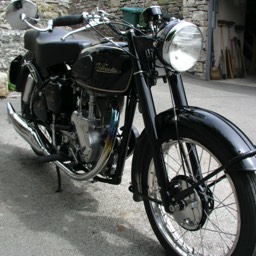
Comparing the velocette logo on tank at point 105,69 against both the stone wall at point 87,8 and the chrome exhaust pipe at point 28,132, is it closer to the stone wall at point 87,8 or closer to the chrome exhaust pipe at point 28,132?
the chrome exhaust pipe at point 28,132

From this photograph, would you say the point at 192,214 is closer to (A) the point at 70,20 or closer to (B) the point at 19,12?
(A) the point at 70,20

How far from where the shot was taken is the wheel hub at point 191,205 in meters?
2.26

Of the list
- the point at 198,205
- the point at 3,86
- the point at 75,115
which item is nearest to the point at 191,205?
the point at 198,205

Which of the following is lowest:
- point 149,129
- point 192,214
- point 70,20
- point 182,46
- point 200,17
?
point 192,214

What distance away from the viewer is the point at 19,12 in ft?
10.3

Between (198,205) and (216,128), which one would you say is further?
(198,205)

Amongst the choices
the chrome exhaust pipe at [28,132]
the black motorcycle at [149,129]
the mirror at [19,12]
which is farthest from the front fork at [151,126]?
the chrome exhaust pipe at [28,132]

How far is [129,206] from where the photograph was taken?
3.23m

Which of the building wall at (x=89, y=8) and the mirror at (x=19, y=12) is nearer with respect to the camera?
the mirror at (x=19, y=12)

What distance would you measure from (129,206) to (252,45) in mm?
10399

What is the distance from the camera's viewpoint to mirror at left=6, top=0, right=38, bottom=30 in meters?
3.11

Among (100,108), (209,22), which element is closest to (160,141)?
(100,108)

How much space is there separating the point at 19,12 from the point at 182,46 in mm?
1476

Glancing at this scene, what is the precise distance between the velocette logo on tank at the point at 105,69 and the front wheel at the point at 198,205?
0.50 m
